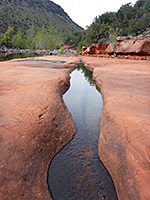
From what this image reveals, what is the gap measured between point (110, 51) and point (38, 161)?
Answer: 2651cm

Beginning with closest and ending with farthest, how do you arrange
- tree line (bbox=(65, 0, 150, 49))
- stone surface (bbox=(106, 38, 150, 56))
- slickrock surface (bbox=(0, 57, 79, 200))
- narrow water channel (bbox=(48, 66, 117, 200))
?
slickrock surface (bbox=(0, 57, 79, 200)) < narrow water channel (bbox=(48, 66, 117, 200)) < stone surface (bbox=(106, 38, 150, 56)) < tree line (bbox=(65, 0, 150, 49))

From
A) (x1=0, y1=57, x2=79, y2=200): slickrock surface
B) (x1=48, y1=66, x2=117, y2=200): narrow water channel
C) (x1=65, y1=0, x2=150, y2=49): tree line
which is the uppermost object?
(x1=65, y1=0, x2=150, y2=49): tree line

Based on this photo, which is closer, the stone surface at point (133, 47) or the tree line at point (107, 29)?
the stone surface at point (133, 47)

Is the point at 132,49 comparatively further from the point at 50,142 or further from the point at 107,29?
the point at 107,29

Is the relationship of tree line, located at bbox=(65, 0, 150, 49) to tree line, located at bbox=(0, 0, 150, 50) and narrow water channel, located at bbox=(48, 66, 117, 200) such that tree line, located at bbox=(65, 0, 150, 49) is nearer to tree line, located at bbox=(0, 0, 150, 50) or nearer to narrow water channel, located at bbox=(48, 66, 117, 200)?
tree line, located at bbox=(0, 0, 150, 50)

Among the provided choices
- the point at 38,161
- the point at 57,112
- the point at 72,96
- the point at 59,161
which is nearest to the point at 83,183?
the point at 59,161

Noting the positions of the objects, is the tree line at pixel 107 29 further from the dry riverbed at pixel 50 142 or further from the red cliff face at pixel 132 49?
the dry riverbed at pixel 50 142

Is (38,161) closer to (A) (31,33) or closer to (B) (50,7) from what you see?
(A) (31,33)

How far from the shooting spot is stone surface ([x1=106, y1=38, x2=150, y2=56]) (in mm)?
17719

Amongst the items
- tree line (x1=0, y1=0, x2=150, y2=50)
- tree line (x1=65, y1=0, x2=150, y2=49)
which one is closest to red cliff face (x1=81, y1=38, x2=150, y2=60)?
tree line (x1=0, y1=0, x2=150, y2=50)

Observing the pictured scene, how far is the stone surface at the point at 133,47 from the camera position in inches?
698

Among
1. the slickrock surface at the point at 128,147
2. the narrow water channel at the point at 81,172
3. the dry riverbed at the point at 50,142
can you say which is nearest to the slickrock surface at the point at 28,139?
the dry riverbed at the point at 50,142

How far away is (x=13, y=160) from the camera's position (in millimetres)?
2293

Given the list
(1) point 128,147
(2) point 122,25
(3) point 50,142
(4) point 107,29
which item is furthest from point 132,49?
(4) point 107,29
